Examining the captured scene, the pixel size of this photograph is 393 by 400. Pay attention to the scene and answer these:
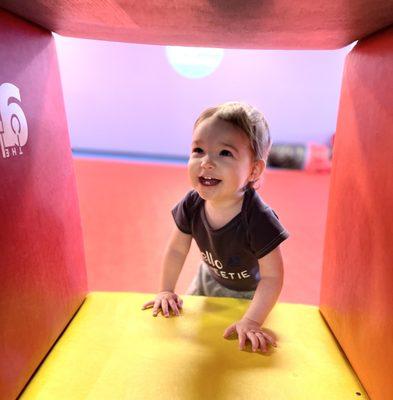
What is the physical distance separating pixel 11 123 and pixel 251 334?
463 mm

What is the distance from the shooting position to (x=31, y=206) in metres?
0.54

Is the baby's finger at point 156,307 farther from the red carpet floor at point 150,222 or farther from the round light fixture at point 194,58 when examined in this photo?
the round light fixture at point 194,58

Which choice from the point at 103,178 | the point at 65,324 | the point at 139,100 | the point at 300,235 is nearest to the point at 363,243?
the point at 65,324

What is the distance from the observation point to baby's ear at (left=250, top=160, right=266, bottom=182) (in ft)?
2.31

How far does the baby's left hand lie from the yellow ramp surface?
0.01 metres

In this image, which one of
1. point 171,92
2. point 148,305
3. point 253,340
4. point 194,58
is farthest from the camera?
point 171,92

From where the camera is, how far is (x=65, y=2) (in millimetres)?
481

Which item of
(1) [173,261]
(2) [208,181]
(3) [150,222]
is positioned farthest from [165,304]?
(3) [150,222]

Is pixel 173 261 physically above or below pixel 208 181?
below

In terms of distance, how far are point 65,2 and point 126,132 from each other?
10.2ft

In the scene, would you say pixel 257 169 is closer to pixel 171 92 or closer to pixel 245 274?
pixel 245 274

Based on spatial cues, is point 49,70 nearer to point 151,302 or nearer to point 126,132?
point 151,302

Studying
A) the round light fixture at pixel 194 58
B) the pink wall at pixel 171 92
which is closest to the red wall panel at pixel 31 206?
the round light fixture at pixel 194 58

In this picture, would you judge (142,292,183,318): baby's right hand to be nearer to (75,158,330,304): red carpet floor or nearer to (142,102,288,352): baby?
(142,102,288,352): baby
